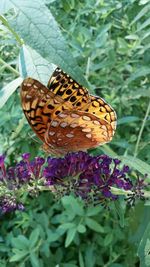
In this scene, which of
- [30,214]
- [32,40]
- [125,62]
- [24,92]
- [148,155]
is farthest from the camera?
[125,62]

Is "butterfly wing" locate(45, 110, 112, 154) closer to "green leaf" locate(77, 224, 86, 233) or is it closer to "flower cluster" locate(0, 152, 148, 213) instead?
"flower cluster" locate(0, 152, 148, 213)

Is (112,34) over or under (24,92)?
over

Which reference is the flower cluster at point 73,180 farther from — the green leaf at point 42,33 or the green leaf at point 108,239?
the green leaf at point 108,239

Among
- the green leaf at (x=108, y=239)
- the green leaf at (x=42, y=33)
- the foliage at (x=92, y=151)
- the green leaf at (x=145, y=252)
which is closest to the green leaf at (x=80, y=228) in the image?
the foliage at (x=92, y=151)

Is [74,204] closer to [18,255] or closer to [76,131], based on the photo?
[18,255]

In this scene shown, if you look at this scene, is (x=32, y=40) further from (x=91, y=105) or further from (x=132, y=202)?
(x=132, y=202)

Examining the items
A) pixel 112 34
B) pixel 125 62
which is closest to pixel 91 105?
pixel 125 62

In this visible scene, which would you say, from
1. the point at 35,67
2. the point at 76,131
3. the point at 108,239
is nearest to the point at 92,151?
the point at 108,239

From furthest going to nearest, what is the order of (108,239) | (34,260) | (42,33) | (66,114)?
(108,239), (34,260), (66,114), (42,33)
